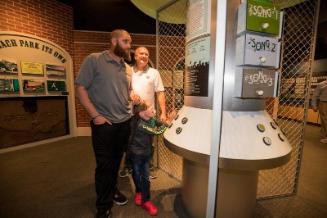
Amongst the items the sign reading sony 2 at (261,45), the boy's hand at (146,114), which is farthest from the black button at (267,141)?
the boy's hand at (146,114)

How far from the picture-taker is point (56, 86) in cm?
463

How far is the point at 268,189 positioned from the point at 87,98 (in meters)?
2.43

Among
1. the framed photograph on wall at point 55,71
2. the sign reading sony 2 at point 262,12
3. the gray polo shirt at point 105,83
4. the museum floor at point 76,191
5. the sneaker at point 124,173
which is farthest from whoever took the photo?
the framed photograph on wall at point 55,71

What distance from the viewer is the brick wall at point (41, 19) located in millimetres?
3746

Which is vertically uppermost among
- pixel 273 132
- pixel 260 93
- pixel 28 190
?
pixel 260 93

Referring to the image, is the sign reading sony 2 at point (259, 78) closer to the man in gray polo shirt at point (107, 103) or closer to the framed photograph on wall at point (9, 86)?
the man in gray polo shirt at point (107, 103)

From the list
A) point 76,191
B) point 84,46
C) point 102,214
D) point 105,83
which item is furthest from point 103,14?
point 102,214

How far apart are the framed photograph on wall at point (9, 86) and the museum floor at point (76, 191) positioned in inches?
48.1

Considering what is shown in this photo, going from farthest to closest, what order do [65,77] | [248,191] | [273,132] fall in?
[65,77], [248,191], [273,132]

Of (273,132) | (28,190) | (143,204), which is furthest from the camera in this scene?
(28,190)

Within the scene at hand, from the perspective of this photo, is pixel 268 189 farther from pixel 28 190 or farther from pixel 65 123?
pixel 65 123

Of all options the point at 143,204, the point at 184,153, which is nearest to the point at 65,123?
the point at 143,204

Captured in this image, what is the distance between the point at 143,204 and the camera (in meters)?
1.99

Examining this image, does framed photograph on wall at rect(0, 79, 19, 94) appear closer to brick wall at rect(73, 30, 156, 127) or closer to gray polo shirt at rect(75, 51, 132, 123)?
brick wall at rect(73, 30, 156, 127)
